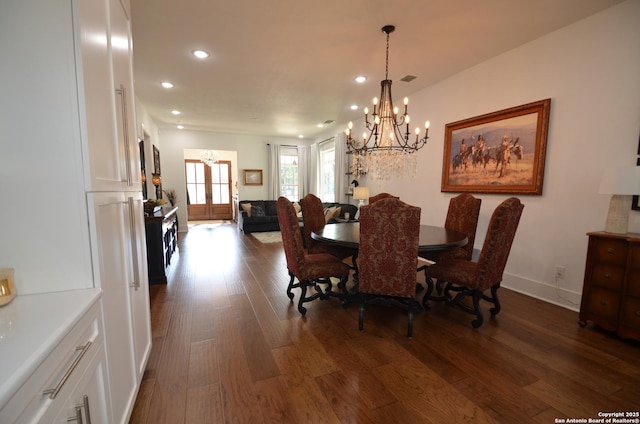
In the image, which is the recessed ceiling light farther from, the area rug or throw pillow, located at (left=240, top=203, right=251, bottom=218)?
throw pillow, located at (left=240, top=203, right=251, bottom=218)

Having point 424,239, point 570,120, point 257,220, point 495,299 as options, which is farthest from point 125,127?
point 257,220

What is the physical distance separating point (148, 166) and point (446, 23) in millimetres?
5413

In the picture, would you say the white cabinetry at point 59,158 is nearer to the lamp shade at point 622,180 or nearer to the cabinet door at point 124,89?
the cabinet door at point 124,89

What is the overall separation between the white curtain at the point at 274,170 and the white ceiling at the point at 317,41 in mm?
3450

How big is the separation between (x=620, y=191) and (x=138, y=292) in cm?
353

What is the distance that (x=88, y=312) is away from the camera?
0.94 metres

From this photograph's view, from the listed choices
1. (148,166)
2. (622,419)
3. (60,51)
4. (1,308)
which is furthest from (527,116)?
(148,166)

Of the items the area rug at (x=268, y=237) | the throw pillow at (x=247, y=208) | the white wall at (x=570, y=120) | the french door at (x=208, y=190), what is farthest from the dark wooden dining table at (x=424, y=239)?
the french door at (x=208, y=190)

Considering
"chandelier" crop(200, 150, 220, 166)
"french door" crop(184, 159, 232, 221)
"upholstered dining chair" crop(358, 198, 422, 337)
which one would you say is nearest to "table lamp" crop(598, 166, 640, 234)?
"upholstered dining chair" crop(358, 198, 422, 337)

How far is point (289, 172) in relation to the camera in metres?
8.55

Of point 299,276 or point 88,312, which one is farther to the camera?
point 299,276

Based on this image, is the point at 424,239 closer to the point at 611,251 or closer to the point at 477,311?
the point at 477,311

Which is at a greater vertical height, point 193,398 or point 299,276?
point 299,276

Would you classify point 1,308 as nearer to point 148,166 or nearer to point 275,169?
point 148,166
